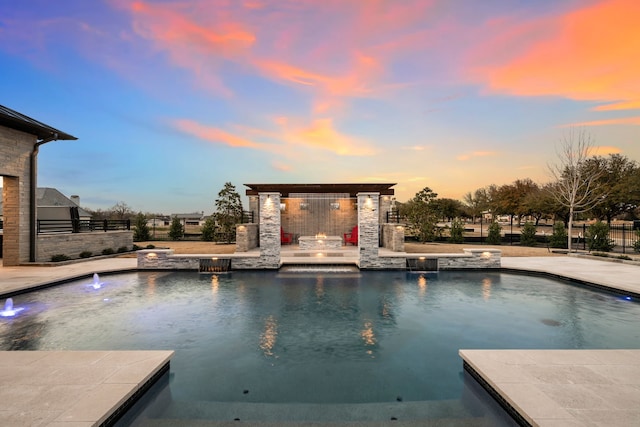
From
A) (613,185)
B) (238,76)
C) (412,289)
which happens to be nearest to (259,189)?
(238,76)

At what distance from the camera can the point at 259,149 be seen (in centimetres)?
2488

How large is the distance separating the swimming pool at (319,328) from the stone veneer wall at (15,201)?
515cm

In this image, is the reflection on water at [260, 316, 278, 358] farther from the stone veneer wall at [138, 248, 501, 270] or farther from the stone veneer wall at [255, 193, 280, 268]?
the stone veneer wall at [138, 248, 501, 270]

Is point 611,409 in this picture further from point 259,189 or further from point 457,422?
point 259,189

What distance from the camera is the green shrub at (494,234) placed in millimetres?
22875

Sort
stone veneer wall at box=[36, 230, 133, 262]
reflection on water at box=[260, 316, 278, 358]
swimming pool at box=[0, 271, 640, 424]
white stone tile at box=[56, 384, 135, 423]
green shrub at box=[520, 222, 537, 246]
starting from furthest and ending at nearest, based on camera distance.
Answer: green shrub at box=[520, 222, 537, 246] → stone veneer wall at box=[36, 230, 133, 262] → reflection on water at box=[260, 316, 278, 358] → swimming pool at box=[0, 271, 640, 424] → white stone tile at box=[56, 384, 135, 423]

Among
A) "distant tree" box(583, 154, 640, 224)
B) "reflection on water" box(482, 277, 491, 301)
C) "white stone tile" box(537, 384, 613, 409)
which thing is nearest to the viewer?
"white stone tile" box(537, 384, 613, 409)

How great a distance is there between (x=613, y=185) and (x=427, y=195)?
30.2m

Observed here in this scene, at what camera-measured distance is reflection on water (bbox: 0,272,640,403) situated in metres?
4.71

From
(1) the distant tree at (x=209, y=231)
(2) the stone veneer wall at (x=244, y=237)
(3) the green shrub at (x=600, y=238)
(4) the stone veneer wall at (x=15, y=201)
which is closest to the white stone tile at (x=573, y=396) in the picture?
(2) the stone veneer wall at (x=244, y=237)

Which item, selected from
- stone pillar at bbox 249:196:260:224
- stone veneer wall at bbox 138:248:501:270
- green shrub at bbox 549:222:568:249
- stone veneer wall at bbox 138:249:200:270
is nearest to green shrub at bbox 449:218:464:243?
green shrub at bbox 549:222:568:249

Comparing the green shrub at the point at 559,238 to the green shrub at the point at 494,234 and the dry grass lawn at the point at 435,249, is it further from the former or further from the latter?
the green shrub at the point at 494,234

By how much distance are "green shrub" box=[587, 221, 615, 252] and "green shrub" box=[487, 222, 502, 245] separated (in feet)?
17.9

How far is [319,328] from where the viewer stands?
696 centimetres
